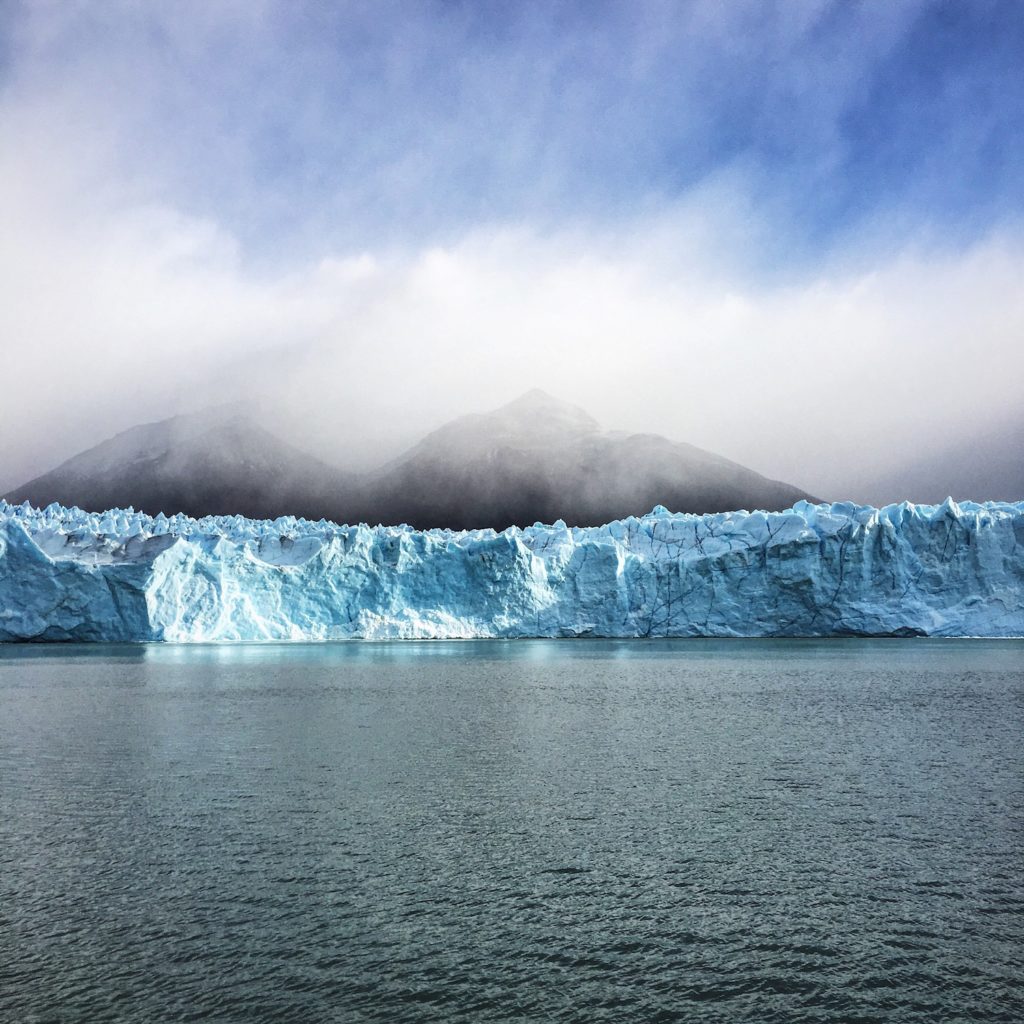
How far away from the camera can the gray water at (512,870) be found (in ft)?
14.2

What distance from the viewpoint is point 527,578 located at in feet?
146

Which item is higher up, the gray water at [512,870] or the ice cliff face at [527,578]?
the ice cliff face at [527,578]

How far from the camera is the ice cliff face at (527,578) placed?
126ft

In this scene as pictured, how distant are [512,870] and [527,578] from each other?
1507 inches

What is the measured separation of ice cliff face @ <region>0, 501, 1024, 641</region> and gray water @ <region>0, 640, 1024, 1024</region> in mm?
26045

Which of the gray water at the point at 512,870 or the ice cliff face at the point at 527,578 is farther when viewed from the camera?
the ice cliff face at the point at 527,578

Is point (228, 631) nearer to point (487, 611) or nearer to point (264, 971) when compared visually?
point (487, 611)

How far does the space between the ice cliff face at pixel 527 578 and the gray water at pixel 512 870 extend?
26.0 metres

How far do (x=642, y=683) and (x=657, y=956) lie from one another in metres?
17.5

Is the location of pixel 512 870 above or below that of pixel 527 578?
below

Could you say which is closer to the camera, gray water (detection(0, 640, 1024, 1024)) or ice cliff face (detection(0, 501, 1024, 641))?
gray water (detection(0, 640, 1024, 1024))

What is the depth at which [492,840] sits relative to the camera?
710 cm

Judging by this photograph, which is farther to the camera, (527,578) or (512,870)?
(527,578)

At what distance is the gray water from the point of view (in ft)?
14.2
